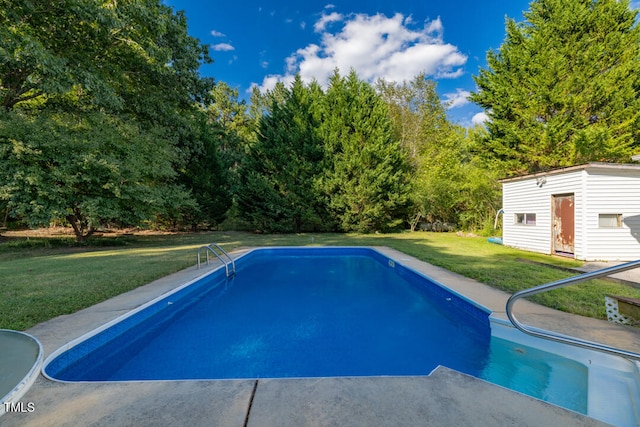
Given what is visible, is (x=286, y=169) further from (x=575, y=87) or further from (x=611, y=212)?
(x=575, y=87)

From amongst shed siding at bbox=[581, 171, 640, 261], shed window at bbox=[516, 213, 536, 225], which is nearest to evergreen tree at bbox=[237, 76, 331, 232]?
shed window at bbox=[516, 213, 536, 225]

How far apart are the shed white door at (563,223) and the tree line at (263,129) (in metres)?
6.48

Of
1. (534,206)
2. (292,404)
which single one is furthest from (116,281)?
(534,206)

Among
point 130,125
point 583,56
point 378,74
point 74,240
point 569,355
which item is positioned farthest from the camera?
point 378,74

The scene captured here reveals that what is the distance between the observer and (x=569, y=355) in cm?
295

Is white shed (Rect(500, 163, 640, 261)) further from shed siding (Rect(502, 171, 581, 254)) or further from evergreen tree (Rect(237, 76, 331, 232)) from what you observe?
evergreen tree (Rect(237, 76, 331, 232))

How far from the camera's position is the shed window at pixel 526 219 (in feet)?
32.4

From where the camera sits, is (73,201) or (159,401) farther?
(73,201)

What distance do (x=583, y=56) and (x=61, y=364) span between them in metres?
20.7

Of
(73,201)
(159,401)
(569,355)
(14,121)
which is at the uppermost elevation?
(14,121)

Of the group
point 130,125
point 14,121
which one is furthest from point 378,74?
point 14,121

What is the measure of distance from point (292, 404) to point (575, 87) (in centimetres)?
1898

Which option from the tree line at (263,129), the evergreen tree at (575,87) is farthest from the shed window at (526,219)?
the evergreen tree at (575,87)

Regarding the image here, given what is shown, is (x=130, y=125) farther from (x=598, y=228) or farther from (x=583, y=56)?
(x=583, y=56)
